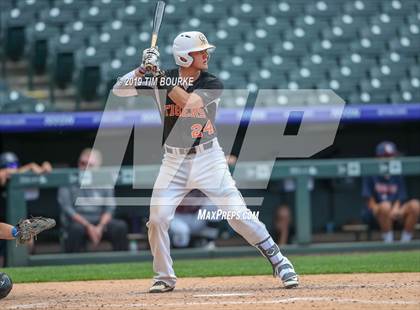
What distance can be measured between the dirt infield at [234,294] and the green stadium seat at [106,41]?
5307 millimetres

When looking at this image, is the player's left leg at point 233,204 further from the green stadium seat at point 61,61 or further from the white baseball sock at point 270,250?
the green stadium seat at point 61,61

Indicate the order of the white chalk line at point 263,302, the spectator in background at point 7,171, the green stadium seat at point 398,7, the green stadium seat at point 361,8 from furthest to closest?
the green stadium seat at point 398,7 → the green stadium seat at point 361,8 → the spectator in background at point 7,171 → the white chalk line at point 263,302

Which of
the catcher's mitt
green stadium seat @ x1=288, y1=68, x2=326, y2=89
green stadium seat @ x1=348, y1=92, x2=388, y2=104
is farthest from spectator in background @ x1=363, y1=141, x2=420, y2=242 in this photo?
the catcher's mitt

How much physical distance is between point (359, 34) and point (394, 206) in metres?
3.47

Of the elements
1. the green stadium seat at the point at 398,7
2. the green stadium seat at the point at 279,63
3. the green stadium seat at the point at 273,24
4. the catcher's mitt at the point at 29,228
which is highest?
the green stadium seat at the point at 398,7

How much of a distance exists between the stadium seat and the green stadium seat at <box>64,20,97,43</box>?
0.08 m

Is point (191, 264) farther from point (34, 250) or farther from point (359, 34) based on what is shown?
point (359, 34)

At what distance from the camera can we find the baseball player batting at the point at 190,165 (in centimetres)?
581

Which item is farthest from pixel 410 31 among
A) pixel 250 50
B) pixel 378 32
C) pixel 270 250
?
pixel 270 250

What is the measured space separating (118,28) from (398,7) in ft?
13.8

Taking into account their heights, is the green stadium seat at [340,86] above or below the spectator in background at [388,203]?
above

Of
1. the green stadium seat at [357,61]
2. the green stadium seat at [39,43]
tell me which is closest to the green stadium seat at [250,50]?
the green stadium seat at [357,61]

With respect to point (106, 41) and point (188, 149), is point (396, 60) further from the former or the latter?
point (188, 149)

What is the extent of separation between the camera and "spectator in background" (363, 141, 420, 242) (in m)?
10.1
